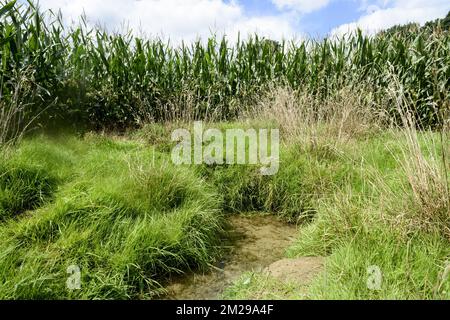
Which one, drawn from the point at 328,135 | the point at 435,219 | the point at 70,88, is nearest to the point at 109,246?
the point at 435,219

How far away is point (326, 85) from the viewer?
313 inches

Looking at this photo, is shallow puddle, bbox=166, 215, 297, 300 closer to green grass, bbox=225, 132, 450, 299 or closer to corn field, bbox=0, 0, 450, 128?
green grass, bbox=225, 132, 450, 299

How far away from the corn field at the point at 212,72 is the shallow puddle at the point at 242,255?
3.11m

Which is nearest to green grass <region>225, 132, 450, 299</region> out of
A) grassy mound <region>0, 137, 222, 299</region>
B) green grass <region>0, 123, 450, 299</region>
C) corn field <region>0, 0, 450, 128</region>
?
green grass <region>0, 123, 450, 299</region>

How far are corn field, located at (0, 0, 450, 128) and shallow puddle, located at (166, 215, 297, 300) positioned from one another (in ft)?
10.2

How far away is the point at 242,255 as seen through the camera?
11.6ft

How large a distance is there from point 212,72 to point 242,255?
5531 mm

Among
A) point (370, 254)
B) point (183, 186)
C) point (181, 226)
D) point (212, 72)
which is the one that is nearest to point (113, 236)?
point (181, 226)

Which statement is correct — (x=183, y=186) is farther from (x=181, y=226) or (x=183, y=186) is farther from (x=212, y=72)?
(x=212, y=72)

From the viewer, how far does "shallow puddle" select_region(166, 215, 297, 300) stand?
296 centimetres

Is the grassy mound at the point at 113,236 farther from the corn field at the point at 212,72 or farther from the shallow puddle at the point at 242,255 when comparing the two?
the corn field at the point at 212,72

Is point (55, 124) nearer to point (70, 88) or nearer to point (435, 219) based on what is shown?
point (70, 88)

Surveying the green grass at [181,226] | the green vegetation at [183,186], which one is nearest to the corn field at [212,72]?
the green vegetation at [183,186]

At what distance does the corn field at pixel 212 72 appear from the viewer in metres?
6.84
